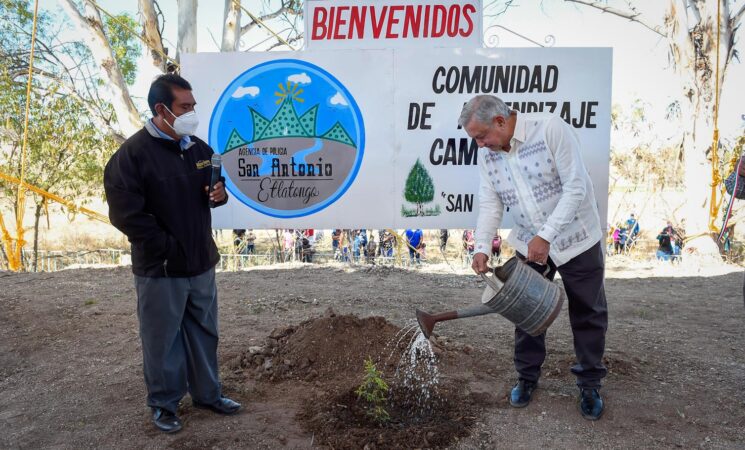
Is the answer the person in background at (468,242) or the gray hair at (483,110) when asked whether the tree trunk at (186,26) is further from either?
the gray hair at (483,110)

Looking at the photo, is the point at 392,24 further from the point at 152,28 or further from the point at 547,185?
the point at 152,28

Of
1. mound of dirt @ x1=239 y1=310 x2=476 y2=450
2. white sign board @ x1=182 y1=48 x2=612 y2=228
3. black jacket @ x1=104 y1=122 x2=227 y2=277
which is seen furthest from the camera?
white sign board @ x1=182 y1=48 x2=612 y2=228

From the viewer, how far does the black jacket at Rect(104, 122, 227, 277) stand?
279cm

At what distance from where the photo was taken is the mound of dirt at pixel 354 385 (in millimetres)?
3027

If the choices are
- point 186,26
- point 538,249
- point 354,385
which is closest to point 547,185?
point 538,249

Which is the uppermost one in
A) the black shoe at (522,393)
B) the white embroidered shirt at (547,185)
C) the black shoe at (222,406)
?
the white embroidered shirt at (547,185)

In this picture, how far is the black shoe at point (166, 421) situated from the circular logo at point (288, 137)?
1.93 m

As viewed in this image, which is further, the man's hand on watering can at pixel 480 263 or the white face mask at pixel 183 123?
the man's hand on watering can at pixel 480 263

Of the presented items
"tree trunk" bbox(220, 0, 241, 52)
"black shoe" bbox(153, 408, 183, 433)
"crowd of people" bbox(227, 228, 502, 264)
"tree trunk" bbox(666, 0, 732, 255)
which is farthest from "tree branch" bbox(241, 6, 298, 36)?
"black shoe" bbox(153, 408, 183, 433)

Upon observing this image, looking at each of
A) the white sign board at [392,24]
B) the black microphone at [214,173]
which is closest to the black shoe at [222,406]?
the black microphone at [214,173]

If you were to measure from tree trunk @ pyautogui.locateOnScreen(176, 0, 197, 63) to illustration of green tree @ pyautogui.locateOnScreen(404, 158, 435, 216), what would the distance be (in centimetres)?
863

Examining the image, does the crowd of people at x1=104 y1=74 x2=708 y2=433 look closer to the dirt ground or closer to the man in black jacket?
the man in black jacket

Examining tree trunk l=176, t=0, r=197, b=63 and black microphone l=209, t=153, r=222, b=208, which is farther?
tree trunk l=176, t=0, r=197, b=63

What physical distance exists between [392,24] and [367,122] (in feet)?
2.69
